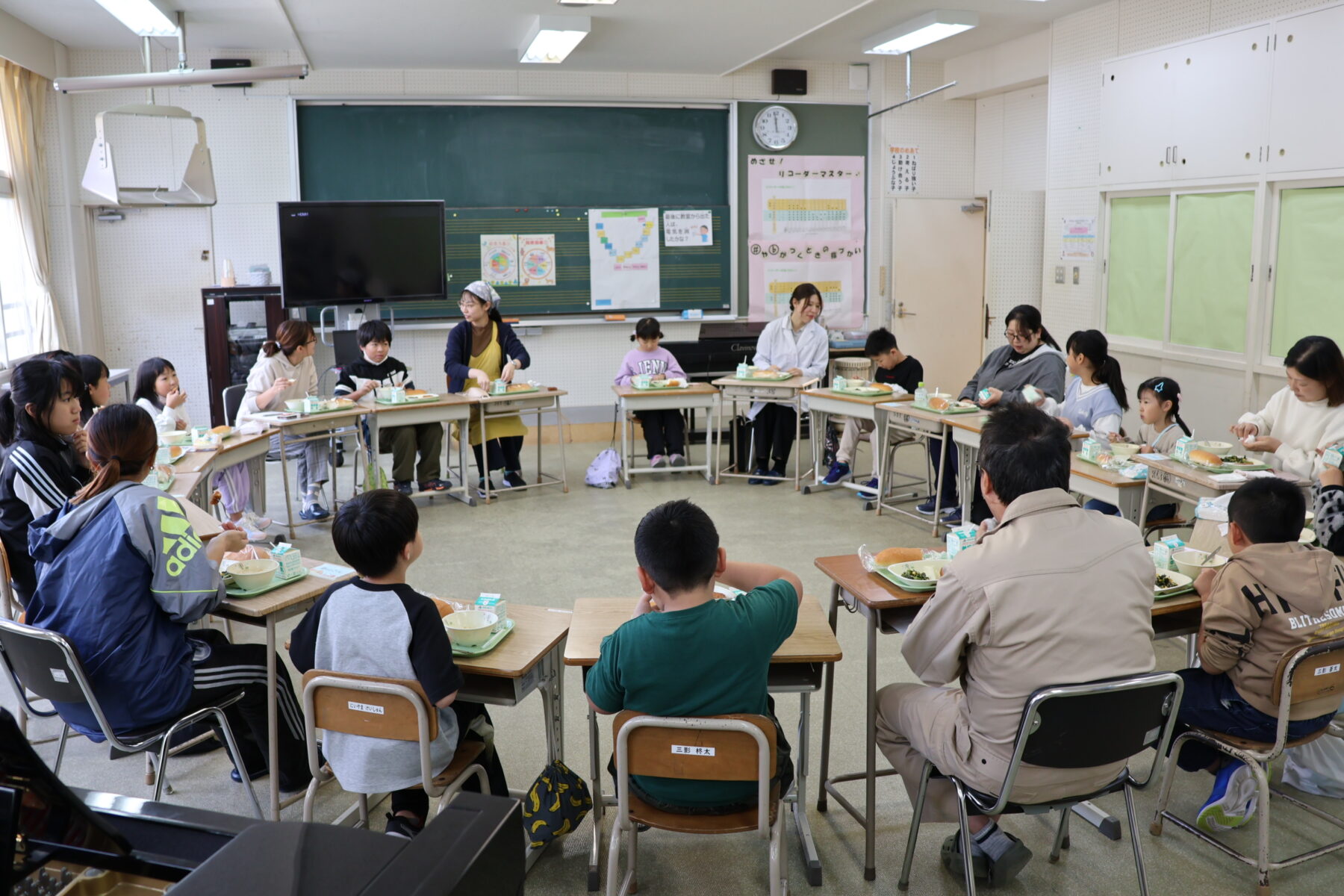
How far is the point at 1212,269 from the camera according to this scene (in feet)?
21.2

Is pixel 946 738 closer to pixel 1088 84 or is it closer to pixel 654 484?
pixel 654 484

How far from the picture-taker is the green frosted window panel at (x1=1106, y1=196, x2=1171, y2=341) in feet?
22.7

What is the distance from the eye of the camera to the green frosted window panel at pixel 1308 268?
5.57 m

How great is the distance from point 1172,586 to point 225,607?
258 cm

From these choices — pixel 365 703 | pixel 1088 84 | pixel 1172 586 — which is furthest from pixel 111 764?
pixel 1088 84

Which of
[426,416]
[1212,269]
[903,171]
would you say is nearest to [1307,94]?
[1212,269]

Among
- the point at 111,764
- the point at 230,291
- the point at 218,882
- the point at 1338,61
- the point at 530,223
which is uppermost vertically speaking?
the point at 1338,61

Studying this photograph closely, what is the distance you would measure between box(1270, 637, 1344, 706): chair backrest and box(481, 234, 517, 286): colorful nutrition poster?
22.8 feet

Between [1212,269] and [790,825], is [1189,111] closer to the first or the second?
[1212,269]

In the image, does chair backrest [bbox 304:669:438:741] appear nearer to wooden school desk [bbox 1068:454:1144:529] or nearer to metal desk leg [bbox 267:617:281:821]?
metal desk leg [bbox 267:617:281:821]

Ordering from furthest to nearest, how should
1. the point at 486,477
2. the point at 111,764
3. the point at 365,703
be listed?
the point at 486,477, the point at 111,764, the point at 365,703

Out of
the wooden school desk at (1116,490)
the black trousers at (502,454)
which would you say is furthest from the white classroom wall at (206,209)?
the wooden school desk at (1116,490)

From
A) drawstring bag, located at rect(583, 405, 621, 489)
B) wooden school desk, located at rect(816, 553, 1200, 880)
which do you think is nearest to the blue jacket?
wooden school desk, located at rect(816, 553, 1200, 880)

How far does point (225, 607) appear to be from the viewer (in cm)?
273
